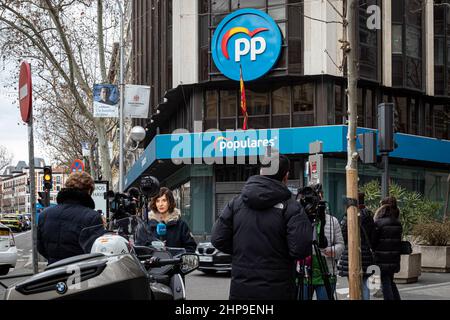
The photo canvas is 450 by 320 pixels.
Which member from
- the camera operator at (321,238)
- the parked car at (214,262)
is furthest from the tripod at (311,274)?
the parked car at (214,262)

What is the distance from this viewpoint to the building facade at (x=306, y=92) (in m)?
28.1

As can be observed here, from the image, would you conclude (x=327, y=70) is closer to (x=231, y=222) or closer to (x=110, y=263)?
(x=231, y=222)

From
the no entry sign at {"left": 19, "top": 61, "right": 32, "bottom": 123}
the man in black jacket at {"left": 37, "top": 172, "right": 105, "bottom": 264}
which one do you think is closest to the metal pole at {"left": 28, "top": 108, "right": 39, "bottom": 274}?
the no entry sign at {"left": 19, "top": 61, "right": 32, "bottom": 123}

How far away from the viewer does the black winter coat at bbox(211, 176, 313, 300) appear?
15.0 feet

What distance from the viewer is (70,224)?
4906mm

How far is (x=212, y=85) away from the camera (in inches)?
1180

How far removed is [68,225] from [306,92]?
24511mm

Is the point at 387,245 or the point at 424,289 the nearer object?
the point at 387,245

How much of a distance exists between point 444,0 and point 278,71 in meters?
10.3

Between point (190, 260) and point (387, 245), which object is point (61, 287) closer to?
point (190, 260)

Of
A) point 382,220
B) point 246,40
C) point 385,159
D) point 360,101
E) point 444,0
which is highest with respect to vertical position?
point 444,0

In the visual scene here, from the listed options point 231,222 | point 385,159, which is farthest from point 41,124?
point 231,222

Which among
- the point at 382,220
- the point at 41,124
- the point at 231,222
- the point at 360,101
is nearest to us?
the point at 231,222
